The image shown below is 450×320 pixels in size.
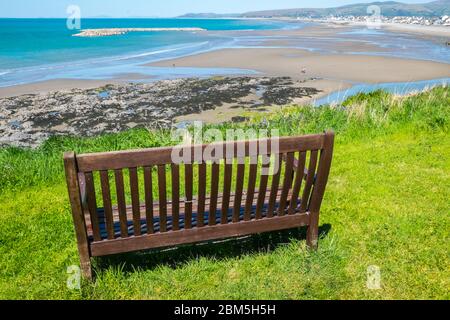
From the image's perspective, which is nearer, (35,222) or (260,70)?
(35,222)

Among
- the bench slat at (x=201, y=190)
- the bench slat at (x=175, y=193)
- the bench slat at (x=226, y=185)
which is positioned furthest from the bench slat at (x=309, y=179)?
the bench slat at (x=175, y=193)

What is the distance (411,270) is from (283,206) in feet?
4.87

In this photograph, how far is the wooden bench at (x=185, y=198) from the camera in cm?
326

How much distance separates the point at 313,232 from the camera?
14.1 feet

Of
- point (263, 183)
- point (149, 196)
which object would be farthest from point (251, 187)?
point (149, 196)

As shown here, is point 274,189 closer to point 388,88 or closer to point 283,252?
point 283,252

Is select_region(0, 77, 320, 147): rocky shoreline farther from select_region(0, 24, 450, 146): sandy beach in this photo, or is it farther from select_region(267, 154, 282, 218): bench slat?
select_region(267, 154, 282, 218): bench slat

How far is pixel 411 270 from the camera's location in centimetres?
420

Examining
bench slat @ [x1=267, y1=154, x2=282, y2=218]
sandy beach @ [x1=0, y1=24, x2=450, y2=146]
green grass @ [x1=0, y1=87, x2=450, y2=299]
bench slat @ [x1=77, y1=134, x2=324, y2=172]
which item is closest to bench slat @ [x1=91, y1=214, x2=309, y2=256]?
bench slat @ [x1=267, y1=154, x2=282, y2=218]

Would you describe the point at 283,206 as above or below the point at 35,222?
above

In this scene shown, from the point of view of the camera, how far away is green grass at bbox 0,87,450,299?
12.8 ft
